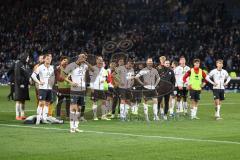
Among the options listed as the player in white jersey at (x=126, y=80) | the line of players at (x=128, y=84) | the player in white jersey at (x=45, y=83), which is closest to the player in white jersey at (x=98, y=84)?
the line of players at (x=128, y=84)

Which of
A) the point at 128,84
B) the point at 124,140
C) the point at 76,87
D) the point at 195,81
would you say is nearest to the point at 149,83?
the point at 128,84

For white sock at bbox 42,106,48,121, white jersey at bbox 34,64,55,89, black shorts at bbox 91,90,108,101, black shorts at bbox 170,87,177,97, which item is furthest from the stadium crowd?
white sock at bbox 42,106,48,121

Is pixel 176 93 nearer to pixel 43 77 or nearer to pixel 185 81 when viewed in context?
pixel 185 81

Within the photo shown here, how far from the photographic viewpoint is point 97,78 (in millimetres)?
24938

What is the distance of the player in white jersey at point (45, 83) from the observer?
22.2 meters

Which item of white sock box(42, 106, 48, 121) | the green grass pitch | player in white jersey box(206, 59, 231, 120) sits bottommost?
the green grass pitch

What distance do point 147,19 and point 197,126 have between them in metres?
38.6

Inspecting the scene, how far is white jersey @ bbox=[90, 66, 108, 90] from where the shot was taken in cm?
2491

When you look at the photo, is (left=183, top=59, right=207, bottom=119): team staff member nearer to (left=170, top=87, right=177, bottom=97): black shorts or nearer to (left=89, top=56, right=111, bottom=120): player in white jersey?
(left=170, top=87, right=177, bottom=97): black shorts

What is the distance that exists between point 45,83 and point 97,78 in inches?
121

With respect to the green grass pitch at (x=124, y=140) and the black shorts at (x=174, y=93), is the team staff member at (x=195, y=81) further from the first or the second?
the green grass pitch at (x=124, y=140)

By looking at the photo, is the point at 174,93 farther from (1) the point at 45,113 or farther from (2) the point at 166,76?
(1) the point at 45,113

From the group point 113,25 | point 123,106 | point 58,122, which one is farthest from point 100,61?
point 113,25

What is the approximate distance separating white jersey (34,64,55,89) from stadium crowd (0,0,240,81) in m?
29.2
